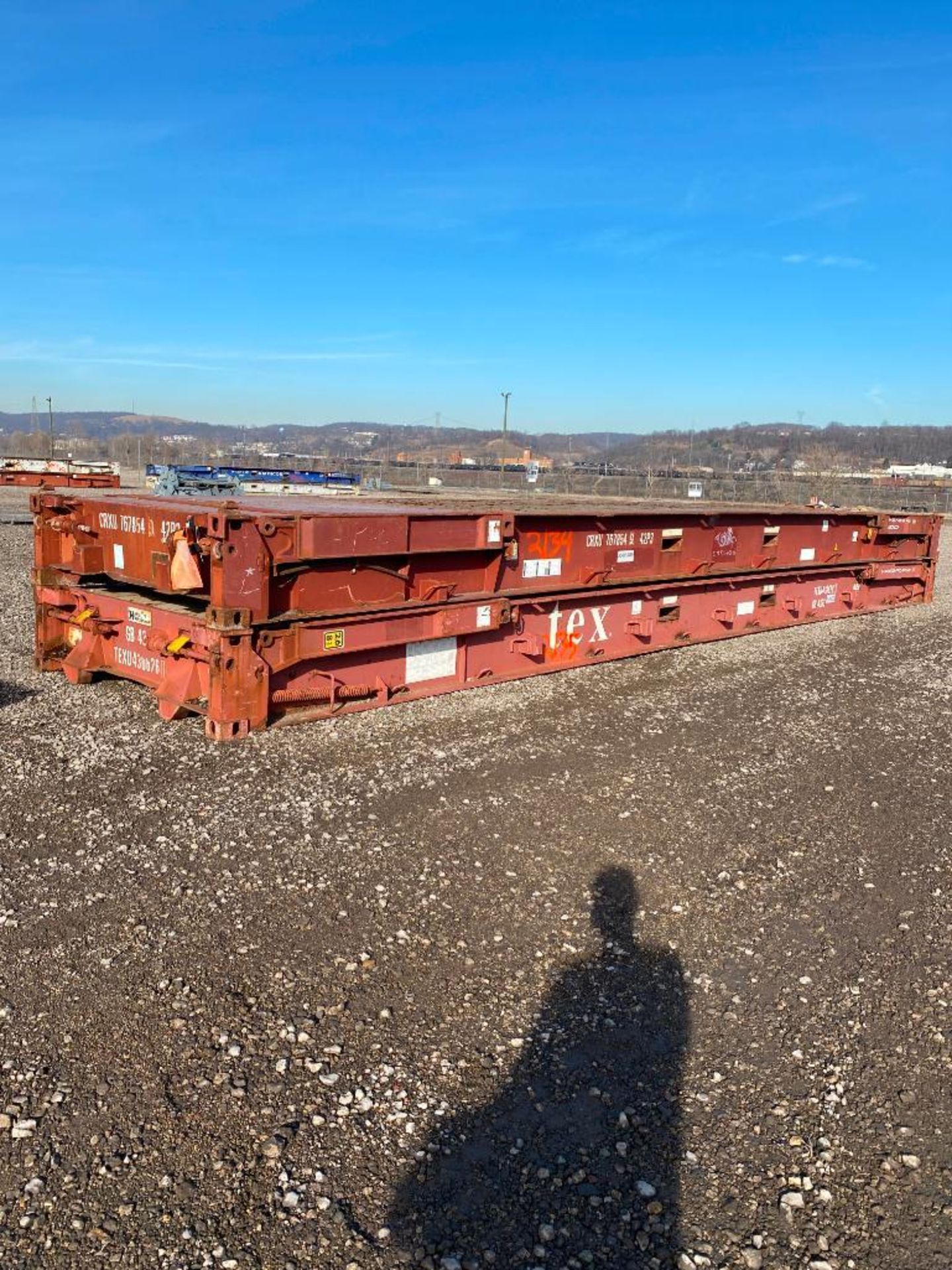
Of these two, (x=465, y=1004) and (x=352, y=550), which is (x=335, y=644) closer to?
(x=352, y=550)

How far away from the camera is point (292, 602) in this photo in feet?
22.5

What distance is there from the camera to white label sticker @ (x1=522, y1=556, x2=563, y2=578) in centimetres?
862

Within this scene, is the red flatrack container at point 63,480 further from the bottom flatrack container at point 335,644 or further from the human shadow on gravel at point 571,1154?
the human shadow on gravel at point 571,1154

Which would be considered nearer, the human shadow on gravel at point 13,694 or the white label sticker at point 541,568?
the human shadow on gravel at point 13,694

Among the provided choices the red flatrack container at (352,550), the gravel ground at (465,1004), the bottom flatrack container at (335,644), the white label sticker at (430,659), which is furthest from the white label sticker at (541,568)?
the gravel ground at (465,1004)

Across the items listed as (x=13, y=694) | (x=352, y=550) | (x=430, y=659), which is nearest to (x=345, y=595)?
(x=352, y=550)

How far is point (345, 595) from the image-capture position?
282 inches

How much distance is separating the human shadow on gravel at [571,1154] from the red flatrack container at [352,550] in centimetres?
390

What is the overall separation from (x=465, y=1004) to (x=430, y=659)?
176 inches

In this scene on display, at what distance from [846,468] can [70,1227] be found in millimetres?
104881

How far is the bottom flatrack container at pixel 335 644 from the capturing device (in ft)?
21.6

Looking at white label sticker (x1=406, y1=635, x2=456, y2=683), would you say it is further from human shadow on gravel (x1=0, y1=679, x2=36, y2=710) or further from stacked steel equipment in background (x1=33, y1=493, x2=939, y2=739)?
human shadow on gravel (x1=0, y1=679, x2=36, y2=710)

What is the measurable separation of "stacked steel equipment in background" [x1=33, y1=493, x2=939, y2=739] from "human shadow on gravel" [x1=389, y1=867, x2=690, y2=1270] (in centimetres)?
371

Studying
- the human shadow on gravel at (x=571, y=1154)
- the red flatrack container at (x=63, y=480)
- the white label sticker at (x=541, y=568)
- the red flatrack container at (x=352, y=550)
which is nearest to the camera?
the human shadow on gravel at (x=571, y=1154)
